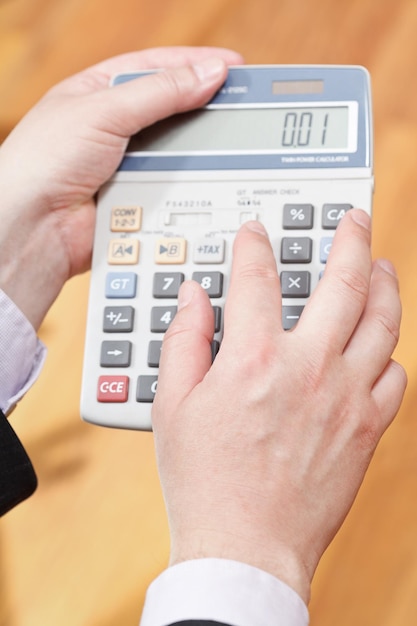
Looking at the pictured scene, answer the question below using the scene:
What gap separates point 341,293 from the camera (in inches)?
16.1

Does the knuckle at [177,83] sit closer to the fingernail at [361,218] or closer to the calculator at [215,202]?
the calculator at [215,202]

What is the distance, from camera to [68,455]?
1.95ft

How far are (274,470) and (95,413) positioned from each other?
0.51 feet

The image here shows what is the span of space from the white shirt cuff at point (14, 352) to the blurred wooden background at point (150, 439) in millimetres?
93

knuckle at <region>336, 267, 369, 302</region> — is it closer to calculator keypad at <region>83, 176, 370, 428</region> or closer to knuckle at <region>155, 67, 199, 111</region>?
calculator keypad at <region>83, 176, 370, 428</region>

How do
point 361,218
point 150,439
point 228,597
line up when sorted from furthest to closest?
1. point 150,439
2. point 361,218
3. point 228,597

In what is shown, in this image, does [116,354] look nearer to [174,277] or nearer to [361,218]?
[174,277]

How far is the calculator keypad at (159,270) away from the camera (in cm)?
48

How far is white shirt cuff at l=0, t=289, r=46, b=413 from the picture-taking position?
509 mm

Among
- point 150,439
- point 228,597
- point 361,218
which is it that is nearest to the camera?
point 228,597

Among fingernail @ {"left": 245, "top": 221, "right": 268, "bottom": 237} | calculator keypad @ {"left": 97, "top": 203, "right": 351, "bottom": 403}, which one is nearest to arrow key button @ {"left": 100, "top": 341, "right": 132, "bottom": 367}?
calculator keypad @ {"left": 97, "top": 203, "right": 351, "bottom": 403}

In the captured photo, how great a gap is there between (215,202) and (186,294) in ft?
0.33

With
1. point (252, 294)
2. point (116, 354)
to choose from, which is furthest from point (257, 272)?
point (116, 354)

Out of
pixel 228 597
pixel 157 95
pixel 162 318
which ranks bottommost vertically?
pixel 228 597
